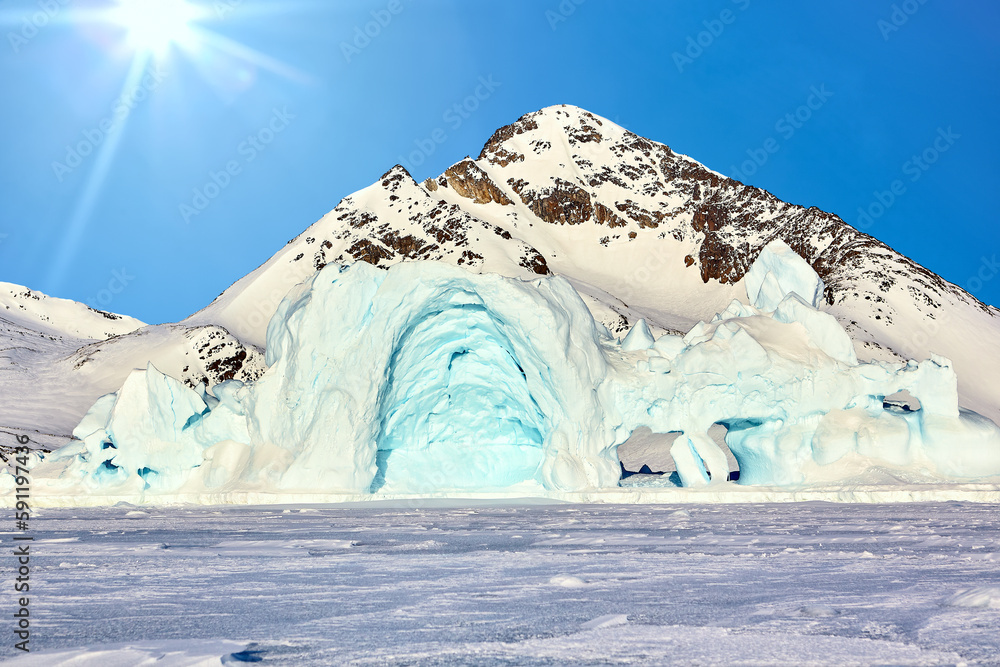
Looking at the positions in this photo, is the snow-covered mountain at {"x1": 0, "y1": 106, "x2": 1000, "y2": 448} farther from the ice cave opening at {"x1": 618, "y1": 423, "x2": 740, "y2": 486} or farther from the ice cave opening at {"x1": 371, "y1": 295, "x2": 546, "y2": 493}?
the ice cave opening at {"x1": 371, "y1": 295, "x2": 546, "y2": 493}

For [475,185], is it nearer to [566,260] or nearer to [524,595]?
[566,260]

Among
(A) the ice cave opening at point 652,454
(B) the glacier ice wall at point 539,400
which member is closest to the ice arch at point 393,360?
(B) the glacier ice wall at point 539,400

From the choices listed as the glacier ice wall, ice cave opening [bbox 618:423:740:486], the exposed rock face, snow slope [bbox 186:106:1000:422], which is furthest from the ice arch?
the exposed rock face

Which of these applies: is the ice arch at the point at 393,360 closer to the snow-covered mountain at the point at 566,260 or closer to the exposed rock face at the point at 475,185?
the snow-covered mountain at the point at 566,260

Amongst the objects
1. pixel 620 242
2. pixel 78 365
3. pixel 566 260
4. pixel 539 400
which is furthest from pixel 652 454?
pixel 620 242

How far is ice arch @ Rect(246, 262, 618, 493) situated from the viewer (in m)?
25.1

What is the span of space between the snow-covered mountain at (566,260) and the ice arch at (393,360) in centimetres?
4303

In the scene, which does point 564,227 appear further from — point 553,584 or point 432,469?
point 553,584

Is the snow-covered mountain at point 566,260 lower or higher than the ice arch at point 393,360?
higher

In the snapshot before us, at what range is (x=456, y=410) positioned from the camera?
29.8m

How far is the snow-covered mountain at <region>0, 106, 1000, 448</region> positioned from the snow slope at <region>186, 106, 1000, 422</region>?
252 mm

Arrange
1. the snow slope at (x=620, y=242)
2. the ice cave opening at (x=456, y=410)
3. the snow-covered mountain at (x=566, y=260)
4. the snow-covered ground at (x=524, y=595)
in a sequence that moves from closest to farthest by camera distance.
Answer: the snow-covered ground at (x=524, y=595)
the ice cave opening at (x=456, y=410)
the snow-covered mountain at (x=566, y=260)
the snow slope at (x=620, y=242)

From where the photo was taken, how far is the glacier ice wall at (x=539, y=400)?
2519 centimetres

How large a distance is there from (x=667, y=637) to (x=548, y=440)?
66.9ft
